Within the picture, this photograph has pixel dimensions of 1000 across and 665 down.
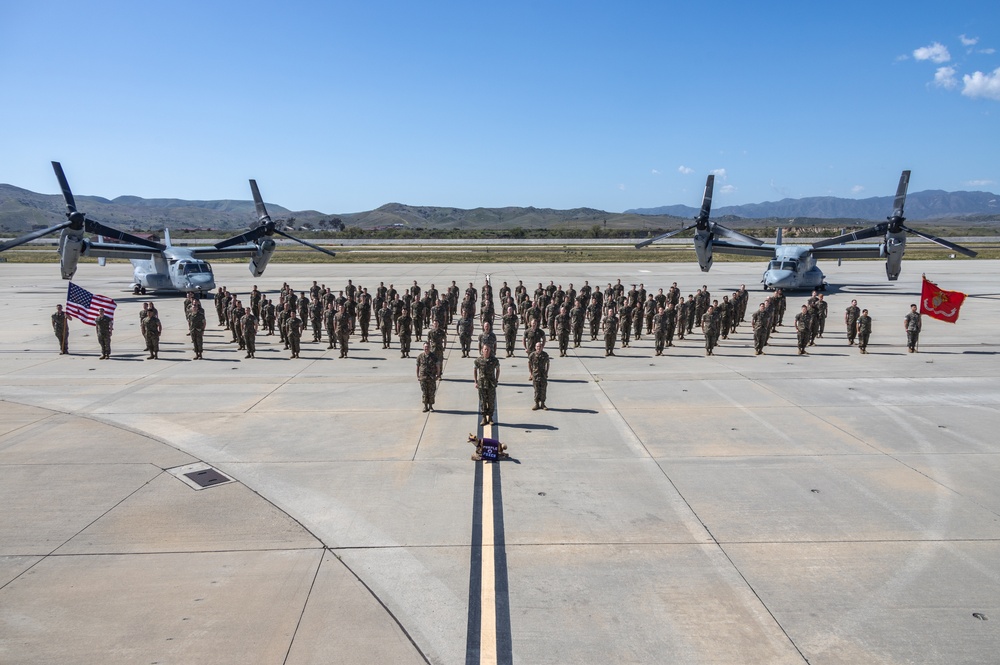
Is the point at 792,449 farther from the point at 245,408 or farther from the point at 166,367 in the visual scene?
the point at 166,367

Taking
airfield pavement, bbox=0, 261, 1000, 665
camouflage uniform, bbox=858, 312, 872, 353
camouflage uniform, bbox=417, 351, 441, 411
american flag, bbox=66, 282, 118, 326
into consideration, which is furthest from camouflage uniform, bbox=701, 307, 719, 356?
american flag, bbox=66, 282, 118, 326

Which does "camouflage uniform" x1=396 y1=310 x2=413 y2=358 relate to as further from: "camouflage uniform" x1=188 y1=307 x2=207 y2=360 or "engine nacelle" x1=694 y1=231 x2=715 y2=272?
"engine nacelle" x1=694 y1=231 x2=715 y2=272

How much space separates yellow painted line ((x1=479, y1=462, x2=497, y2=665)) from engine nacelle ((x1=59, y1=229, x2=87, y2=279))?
27874 millimetres

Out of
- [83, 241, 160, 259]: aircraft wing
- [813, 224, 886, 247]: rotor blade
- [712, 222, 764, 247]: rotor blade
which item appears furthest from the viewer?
[712, 222, 764, 247]: rotor blade

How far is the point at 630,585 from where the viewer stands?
5969 millimetres

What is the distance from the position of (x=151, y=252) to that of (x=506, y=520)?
1174 inches

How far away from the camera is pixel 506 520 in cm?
733

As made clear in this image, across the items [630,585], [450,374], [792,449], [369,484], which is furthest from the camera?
[450,374]

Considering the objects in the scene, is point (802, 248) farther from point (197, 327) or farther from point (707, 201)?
point (197, 327)

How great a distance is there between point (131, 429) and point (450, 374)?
22.2 feet

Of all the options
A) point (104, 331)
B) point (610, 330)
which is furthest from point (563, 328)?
point (104, 331)

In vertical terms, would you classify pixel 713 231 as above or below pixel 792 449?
above

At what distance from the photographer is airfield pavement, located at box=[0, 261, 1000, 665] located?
522cm

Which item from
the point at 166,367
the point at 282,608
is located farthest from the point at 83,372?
the point at 282,608
